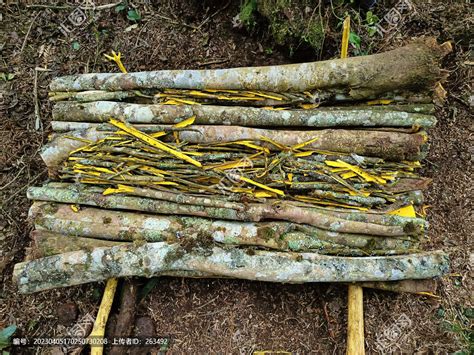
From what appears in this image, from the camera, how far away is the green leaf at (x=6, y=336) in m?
4.04

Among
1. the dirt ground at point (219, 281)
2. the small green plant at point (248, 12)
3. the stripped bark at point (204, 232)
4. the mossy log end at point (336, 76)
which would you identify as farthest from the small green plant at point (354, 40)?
the stripped bark at point (204, 232)

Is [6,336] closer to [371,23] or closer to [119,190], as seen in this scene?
[119,190]

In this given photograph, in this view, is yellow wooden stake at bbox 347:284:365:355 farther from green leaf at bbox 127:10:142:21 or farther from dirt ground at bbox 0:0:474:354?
green leaf at bbox 127:10:142:21

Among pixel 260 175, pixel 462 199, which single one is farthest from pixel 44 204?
pixel 462 199

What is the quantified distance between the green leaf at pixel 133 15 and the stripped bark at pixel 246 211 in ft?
7.92

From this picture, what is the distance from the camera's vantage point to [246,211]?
354cm

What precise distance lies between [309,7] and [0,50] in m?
3.99

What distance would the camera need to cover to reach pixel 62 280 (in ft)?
12.0

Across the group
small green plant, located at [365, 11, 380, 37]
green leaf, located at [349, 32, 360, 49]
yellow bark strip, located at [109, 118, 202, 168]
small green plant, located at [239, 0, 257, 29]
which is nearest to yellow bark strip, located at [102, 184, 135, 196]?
yellow bark strip, located at [109, 118, 202, 168]

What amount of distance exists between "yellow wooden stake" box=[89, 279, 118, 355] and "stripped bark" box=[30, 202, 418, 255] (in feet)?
1.80

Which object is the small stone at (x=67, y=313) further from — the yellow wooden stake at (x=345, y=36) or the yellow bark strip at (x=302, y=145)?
the yellow wooden stake at (x=345, y=36)

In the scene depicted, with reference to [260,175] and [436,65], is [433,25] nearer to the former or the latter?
[436,65]

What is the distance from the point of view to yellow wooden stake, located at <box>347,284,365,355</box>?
3.55 m

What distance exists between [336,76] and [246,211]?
1.57 m
